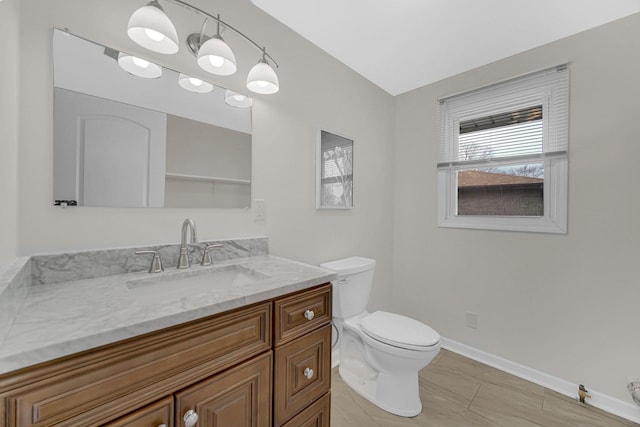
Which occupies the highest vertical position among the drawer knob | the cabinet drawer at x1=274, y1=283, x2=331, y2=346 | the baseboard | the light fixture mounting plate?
the light fixture mounting plate

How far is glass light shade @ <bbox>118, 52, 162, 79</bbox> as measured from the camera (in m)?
1.08

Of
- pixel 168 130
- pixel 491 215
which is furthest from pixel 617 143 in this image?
pixel 168 130

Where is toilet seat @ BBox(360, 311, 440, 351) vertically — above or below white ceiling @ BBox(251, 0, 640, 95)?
below

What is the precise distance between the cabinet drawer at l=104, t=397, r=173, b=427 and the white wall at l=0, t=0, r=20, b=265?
1.87 ft

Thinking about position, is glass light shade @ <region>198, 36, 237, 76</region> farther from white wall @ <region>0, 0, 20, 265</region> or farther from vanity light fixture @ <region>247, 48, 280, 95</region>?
white wall @ <region>0, 0, 20, 265</region>

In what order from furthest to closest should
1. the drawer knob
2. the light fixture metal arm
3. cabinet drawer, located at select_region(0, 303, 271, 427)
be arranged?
1. the light fixture metal arm
2. the drawer knob
3. cabinet drawer, located at select_region(0, 303, 271, 427)

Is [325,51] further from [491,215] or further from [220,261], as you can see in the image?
[491,215]

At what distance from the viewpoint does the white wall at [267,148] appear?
920 mm

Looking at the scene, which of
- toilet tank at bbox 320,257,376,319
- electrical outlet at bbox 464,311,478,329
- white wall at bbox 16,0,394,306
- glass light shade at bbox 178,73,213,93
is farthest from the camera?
electrical outlet at bbox 464,311,478,329

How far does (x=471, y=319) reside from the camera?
2113 mm

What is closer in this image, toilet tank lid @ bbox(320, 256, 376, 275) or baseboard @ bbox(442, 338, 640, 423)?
baseboard @ bbox(442, 338, 640, 423)

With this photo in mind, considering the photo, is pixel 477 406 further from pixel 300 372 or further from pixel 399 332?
pixel 300 372

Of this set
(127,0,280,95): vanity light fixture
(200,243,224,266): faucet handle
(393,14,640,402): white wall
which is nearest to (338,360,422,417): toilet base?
(393,14,640,402): white wall

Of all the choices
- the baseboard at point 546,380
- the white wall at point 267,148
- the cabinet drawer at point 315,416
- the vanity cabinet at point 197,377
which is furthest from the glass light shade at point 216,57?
the baseboard at point 546,380
